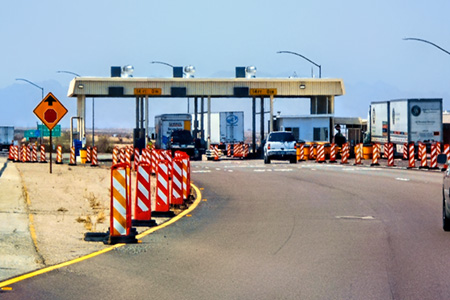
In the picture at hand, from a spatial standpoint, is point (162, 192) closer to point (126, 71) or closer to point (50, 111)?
point (50, 111)

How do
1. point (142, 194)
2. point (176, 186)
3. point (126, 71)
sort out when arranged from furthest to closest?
point (126, 71) → point (176, 186) → point (142, 194)

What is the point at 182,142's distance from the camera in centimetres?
6269

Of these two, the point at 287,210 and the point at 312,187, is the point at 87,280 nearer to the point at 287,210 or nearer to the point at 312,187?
the point at 287,210

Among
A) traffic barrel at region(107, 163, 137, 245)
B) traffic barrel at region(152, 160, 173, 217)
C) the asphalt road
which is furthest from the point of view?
traffic barrel at region(152, 160, 173, 217)

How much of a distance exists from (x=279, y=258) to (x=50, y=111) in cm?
2172

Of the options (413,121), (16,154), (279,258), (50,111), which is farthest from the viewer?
(16,154)

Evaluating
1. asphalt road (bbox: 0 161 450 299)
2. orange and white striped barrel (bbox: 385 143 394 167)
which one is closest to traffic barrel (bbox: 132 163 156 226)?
asphalt road (bbox: 0 161 450 299)

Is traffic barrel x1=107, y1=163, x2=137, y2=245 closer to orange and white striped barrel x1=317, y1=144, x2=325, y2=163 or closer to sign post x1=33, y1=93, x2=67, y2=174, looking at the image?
sign post x1=33, y1=93, x2=67, y2=174

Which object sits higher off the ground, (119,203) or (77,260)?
(119,203)

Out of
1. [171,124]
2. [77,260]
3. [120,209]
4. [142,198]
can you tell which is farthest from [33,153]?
[77,260]

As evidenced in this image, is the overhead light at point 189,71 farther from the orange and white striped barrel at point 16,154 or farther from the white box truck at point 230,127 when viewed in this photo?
the orange and white striped barrel at point 16,154

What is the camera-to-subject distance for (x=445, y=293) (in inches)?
389

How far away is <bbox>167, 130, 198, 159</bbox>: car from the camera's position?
62438 millimetres

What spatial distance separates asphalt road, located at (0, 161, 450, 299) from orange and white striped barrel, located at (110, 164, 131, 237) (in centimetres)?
46
